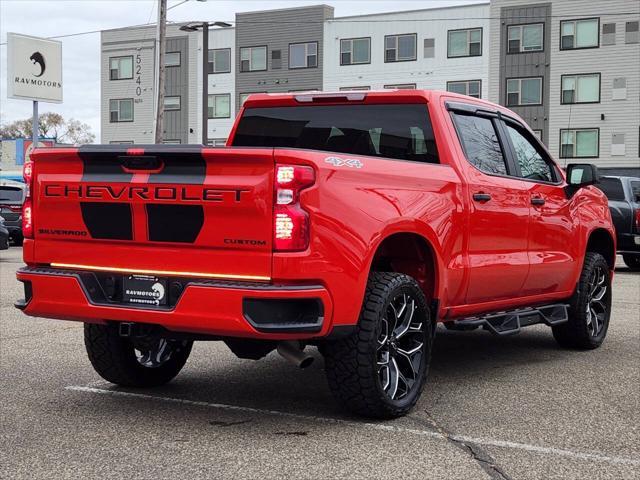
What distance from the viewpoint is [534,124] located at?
154 ft

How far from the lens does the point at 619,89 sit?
45375 millimetres

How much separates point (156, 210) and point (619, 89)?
143ft

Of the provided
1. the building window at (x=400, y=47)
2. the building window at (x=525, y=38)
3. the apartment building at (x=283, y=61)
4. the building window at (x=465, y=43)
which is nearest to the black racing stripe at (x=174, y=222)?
the apartment building at (x=283, y=61)

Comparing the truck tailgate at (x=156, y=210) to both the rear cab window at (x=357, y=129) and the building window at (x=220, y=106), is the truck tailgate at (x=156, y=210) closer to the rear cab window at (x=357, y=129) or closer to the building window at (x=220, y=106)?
the rear cab window at (x=357, y=129)

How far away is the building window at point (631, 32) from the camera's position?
4512 centimetres

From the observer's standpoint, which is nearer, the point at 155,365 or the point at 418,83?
the point at 155,365

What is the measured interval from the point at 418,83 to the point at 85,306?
45.7m

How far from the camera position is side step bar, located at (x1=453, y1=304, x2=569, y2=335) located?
6.46 meters

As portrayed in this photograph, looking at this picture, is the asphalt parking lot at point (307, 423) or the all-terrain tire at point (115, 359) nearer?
the asphalt parking lot at point (307, 423)

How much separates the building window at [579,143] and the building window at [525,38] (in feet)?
14.7

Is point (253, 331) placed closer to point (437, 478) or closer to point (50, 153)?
point (437, 478)

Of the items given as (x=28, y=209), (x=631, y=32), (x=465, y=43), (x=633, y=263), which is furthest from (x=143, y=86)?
(x=28, y=209)

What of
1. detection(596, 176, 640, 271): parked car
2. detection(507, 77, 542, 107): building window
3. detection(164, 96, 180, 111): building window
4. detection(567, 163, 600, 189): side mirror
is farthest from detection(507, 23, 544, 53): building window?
detection(567, 163, 600, 189): side mirror

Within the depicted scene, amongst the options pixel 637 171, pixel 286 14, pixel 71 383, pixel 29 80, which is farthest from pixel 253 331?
pixel 286 14
